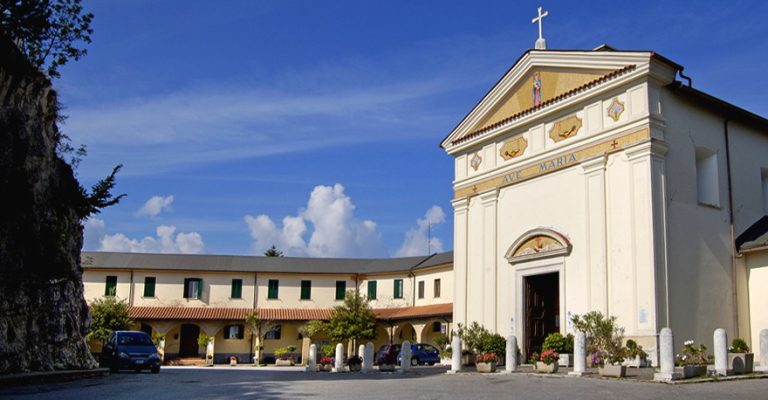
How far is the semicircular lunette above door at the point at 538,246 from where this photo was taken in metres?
21.9

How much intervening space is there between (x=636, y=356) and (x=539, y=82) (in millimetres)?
9486

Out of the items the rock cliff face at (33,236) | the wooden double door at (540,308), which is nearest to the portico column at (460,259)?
the wooden double door at (540,308)

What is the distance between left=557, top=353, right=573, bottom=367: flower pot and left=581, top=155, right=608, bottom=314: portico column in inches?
59.0

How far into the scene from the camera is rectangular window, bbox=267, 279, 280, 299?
5041 centimetres

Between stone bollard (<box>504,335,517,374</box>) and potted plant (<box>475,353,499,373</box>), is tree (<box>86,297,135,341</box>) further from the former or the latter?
stone bollard (<box>504,335,517,374</box>)

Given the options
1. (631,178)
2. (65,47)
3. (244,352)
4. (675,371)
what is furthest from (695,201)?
(244,352)

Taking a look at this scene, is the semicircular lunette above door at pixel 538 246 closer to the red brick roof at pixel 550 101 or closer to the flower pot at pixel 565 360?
the flower pot at pixel 565 360

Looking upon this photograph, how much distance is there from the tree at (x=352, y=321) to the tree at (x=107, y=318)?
1252 cm

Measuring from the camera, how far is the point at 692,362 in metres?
16.2

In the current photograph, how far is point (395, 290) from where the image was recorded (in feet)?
161

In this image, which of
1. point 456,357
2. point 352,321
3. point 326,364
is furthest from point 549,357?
point 352,321

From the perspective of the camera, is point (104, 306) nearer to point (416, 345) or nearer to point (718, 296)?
point (416, 345)

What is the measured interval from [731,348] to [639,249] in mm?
3486

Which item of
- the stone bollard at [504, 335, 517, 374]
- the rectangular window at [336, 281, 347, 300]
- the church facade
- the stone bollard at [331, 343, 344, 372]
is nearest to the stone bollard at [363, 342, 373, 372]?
the stone bollard at [331, 343, 344, 372]
